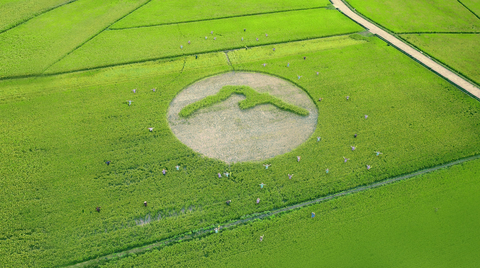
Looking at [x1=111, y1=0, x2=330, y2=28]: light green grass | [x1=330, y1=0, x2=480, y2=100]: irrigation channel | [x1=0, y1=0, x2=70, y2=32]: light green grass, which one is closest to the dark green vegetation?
[x1=111, y1=0, x2=330, y2=28]: light green grass

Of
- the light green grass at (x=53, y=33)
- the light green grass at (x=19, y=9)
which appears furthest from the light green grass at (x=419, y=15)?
the light green grass at (x=19, y=9)

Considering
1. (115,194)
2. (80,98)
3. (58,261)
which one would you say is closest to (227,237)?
(115,194)

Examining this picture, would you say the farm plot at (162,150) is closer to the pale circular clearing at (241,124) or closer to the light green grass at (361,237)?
the pale circular clearing at (241,124)

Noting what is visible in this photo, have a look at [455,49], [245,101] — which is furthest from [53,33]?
[455,49]

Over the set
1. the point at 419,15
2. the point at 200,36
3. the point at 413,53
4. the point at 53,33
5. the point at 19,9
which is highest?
the point at 19,9

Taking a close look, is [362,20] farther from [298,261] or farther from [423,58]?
[298,261]

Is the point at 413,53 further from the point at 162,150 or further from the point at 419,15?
the point at 162,150
